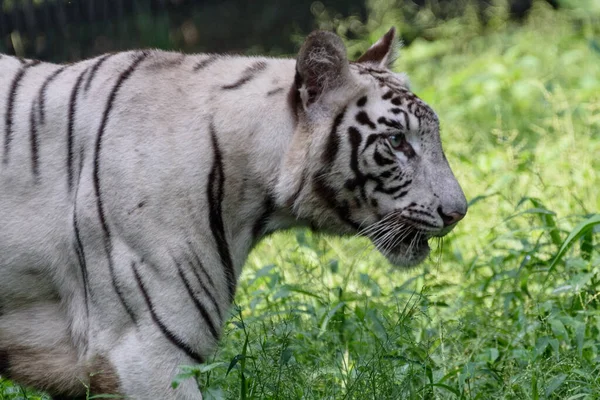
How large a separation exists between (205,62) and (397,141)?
65 centimetres

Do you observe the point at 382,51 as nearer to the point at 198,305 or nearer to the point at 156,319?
the point at 198,305

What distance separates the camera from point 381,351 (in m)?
3.09

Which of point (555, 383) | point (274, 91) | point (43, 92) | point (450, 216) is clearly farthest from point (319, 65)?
point (555, 383)

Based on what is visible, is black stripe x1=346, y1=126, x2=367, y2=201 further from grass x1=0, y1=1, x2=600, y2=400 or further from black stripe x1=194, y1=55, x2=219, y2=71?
black stripe x1=194, y1=55, x2=219, y2=71

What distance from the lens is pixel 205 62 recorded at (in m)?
3.02

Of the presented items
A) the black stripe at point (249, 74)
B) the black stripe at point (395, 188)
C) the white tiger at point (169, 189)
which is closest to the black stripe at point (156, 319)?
the white tiger at point (169, 189)

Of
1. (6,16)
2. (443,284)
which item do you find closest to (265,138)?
(443,284)

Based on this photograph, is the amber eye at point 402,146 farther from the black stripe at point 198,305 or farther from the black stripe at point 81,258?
the black stripe at point 81,258

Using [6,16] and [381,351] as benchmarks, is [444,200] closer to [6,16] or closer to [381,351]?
[381,351]

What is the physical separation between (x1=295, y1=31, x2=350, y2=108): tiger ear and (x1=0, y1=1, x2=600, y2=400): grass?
2.00 feet

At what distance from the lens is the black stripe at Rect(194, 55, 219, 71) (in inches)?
118

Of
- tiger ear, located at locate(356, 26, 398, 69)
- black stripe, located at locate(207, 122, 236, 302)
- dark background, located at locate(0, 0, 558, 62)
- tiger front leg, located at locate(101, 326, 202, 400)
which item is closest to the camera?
tiger front leg, located at locate(101, 326, 202, 400)

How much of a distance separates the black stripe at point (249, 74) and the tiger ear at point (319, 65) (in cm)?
18

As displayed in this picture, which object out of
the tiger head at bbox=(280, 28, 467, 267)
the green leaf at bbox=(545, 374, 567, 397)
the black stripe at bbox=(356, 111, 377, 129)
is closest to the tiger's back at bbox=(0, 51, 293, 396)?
the tiger head at bbox=(280, 28, 467, 267)
